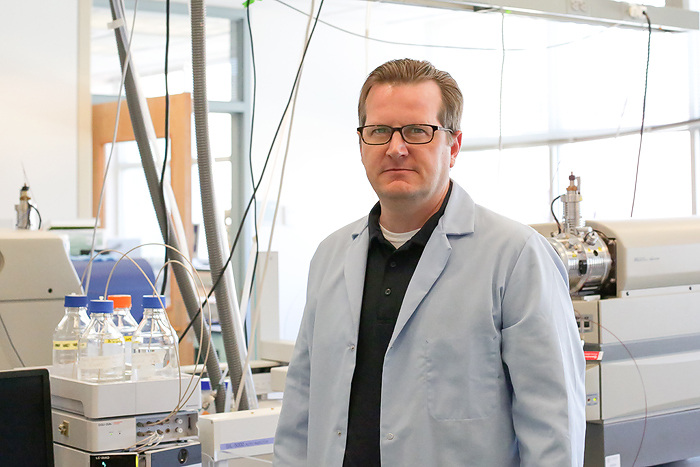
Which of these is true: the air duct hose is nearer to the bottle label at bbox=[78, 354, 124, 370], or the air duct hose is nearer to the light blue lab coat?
the bottle label at bbox=[78, 354, 124, 370]

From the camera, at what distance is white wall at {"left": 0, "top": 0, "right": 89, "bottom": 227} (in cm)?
438

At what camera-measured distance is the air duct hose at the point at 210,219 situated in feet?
4.95

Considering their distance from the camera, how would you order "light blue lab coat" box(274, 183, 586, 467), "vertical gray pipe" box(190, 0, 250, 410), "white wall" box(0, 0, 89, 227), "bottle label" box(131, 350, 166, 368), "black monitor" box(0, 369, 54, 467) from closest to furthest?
"light blue lab coat" box(274, 183, 586, 467)
"black monitor" box(0, 369, 54, 467)
"bottle label" box(131, 350, 166, 368)
"vertical gray pipe" box(190, 0, 250, 410)
"white wall" box(0, 0, 89, 227)

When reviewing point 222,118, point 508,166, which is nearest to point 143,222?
point 222,118

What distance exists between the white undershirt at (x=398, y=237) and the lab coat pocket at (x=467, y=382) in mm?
214

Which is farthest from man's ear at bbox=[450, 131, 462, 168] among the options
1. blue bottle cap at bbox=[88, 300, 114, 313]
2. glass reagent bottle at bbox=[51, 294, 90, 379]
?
glass reagent bottle at bbox=[51, 294, 90, 379]

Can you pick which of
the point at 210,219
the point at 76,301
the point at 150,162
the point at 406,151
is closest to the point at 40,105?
the point at 150,162

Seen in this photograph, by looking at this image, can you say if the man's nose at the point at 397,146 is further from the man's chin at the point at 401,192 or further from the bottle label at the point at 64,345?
the bottle label at the point at 64,345

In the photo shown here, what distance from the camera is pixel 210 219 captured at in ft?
5.25

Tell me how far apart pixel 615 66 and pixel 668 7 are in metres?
2.01

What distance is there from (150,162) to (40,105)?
10.6ft

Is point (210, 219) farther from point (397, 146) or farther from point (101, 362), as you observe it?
point (397, 146)

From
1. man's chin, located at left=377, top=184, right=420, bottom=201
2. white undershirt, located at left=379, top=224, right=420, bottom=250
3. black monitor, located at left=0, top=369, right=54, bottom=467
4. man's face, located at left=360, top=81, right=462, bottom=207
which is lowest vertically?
black monitor, located at left=0, top=369, right=54, bottom=467

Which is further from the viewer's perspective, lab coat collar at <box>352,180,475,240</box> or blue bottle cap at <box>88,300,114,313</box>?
blue bottle cap at <box>88,300,114,313</box>
